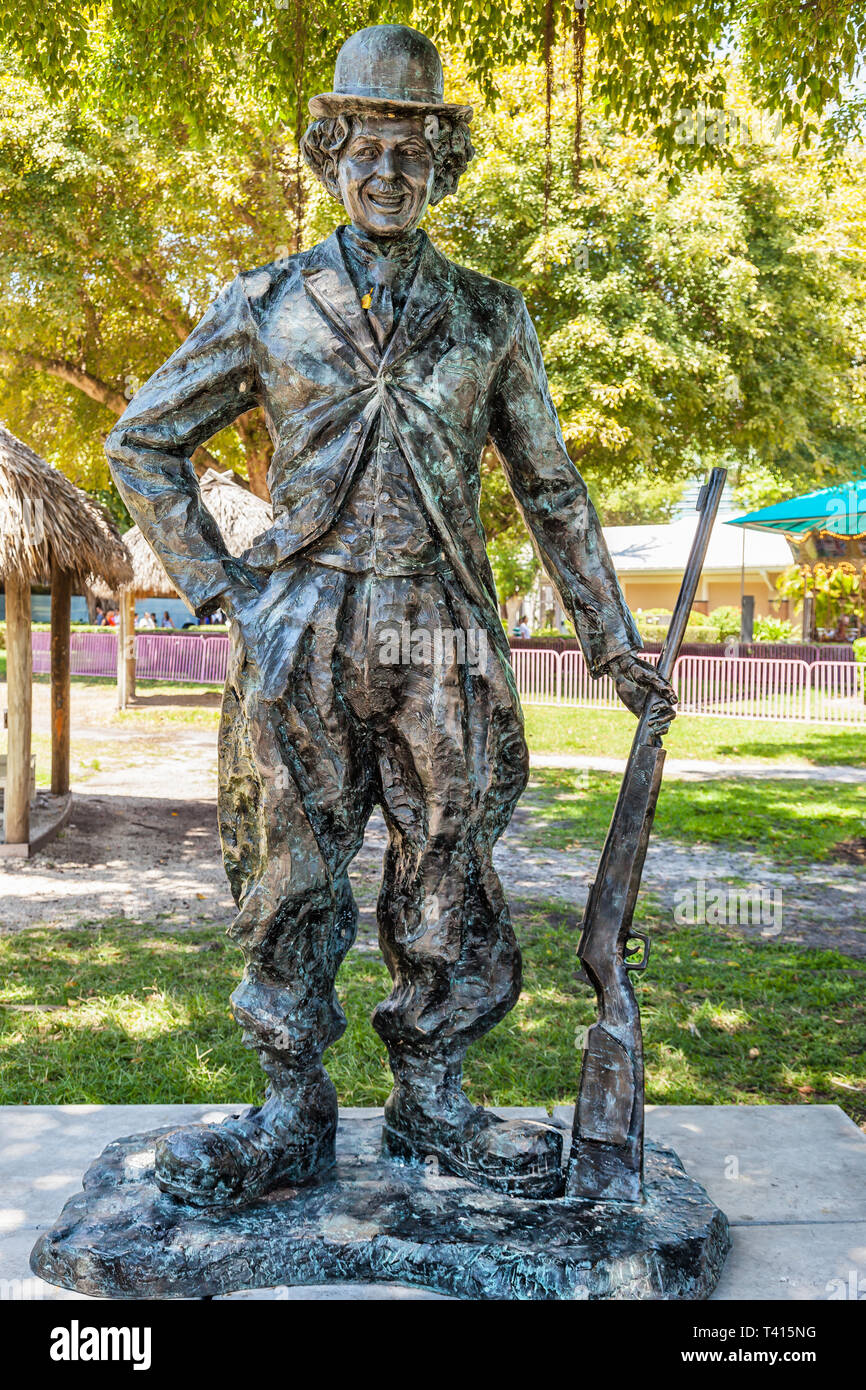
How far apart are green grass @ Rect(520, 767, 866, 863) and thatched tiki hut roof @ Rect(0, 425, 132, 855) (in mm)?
4015

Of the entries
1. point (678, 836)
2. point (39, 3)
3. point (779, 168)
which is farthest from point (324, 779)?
point (779, 168)

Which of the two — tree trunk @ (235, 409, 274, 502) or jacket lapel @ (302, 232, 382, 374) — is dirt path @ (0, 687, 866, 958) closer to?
jacket lapel @ (302, 232, 382, 374)

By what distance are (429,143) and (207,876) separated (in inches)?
258

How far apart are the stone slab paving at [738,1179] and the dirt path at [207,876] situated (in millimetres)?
3466

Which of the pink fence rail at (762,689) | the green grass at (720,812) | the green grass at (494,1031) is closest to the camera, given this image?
the green grass at (494,1031)

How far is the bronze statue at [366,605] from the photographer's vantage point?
2820 millimetres

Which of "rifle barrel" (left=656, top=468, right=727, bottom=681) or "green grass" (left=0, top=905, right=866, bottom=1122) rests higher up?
"rifle barrel" (left=656, top=468, right=727, bottom=681)

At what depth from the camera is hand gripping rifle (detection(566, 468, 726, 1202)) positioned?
2.90 metres

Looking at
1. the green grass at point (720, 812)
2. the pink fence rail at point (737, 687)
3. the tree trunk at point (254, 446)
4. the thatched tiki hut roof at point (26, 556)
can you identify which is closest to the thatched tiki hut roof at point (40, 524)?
the thatched tiki hut roof at point (26, 556)

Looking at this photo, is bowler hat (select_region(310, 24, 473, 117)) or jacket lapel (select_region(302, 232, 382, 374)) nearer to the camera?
bowler hat (select_region(310, 24, 473, 117))

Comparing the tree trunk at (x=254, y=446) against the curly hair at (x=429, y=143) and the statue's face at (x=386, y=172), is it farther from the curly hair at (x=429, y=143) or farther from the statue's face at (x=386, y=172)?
the statue's face at (x=386, y=172)

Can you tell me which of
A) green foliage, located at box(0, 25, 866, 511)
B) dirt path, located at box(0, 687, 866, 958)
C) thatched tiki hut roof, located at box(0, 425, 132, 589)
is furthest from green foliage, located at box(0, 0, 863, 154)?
green foliage, located at box(0, 25, 866, 511)

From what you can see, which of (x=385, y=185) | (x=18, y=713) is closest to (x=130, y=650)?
(x=18, y=713)

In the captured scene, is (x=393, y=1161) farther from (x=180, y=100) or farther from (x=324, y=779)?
(x=180, y=100)
